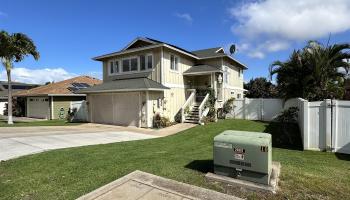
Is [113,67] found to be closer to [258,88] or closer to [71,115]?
[71,115]

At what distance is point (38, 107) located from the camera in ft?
85.2

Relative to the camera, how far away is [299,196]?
4.42 m

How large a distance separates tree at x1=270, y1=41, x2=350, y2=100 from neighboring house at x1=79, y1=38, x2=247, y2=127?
6019 millimetres

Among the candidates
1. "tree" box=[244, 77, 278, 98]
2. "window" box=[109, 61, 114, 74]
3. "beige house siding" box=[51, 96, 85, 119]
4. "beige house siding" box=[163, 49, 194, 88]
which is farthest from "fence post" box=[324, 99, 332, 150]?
"tree" box=[244, 77, 278, 98]

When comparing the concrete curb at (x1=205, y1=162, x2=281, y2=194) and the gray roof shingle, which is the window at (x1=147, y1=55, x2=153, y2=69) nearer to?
the gray roof shingle

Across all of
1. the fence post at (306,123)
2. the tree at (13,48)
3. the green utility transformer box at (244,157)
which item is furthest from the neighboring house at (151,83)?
the green utility transformer box at (244,157)

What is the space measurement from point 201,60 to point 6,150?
16333 mm

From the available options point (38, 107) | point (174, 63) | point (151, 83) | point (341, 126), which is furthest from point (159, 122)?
point (38, 107)

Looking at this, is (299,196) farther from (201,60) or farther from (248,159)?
(201,60)

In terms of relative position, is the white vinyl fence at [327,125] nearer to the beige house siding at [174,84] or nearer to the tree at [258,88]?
the beige house siding at [174,84]

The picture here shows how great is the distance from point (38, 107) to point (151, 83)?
16.8 metres

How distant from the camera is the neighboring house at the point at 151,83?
53.7 ft

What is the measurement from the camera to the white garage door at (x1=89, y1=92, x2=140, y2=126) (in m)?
16.5

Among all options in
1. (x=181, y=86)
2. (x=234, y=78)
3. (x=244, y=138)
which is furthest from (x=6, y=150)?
(x=234, y=78)
